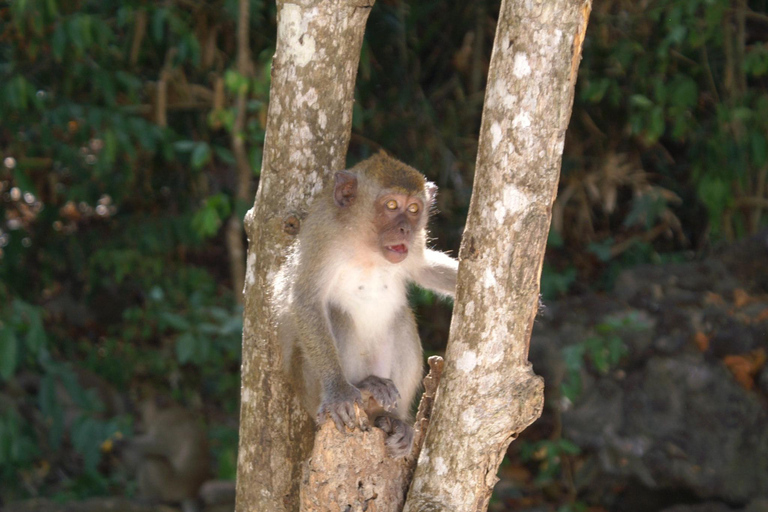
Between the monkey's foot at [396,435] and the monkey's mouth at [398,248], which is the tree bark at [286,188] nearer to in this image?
the monkey's foot at [396,435]

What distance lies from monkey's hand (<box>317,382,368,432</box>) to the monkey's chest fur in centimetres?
50

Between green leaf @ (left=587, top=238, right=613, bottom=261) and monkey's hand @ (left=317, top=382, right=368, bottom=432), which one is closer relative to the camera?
monkey's hand @ (left=317, top=382, right=368, bottom=432)

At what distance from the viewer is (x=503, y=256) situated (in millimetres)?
2740

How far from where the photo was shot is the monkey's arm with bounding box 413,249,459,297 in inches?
161

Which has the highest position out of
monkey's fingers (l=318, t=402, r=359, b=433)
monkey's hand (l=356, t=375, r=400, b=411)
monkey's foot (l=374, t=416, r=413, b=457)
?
monkey's fingers (l=318, t=402, r=359, b=433)

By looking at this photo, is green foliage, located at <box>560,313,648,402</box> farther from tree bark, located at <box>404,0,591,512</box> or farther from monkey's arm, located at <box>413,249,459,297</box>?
tree bark, located at <box>404,0,591,512</box>

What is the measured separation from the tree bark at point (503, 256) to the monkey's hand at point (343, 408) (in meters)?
0.39

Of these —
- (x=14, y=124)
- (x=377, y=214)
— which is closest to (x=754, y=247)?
(x=377, y=214)

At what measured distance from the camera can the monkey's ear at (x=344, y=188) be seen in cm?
365

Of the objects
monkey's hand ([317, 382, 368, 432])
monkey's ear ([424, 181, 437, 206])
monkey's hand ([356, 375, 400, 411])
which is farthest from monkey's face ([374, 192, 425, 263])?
monkey's hand ([317, 382, 368, 432])

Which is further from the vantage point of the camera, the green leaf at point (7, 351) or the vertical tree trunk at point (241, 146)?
the vertical tree trunk at point (241, 146)

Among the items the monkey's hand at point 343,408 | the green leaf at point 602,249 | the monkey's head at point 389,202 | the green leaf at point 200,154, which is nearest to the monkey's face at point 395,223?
the monkey's head at point 389,202

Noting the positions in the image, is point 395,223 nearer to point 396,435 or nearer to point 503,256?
point 396,435

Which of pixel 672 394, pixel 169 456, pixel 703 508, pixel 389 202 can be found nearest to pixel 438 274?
pixel 389 202
